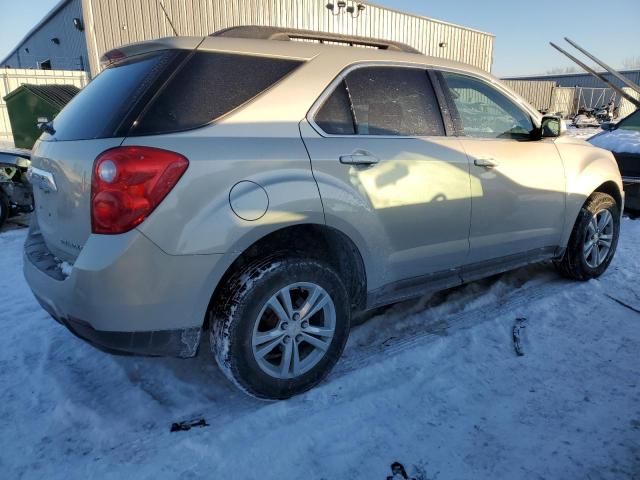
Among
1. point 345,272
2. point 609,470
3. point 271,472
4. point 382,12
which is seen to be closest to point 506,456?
point 609,470

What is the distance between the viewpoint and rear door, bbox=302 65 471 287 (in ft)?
8.00

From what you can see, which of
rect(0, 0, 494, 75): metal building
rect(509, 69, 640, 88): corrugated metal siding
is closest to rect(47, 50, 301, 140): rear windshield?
rect(0, 0, 494, 75): metal building

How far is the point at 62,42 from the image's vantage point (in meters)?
19.6

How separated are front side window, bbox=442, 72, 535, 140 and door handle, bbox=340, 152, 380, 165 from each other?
0.91m

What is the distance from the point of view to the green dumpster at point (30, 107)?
9273 mm

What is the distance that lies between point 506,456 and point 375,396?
0.69 meters

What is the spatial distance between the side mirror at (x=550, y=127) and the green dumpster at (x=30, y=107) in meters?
8.97

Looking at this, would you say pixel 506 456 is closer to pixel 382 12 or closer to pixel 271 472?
pixel 271 472

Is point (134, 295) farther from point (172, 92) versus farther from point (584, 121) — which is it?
point (584, 121)

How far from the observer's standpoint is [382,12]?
19.2 m

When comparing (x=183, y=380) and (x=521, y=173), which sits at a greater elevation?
(x=521, y=173)

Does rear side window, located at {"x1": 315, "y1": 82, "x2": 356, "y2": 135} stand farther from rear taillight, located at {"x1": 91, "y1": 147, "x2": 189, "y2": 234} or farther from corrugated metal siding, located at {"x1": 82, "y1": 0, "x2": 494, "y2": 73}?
corrugated metal siding, located at {"x1": 82, "y1": 0, "x2": 494, "y2": 73}

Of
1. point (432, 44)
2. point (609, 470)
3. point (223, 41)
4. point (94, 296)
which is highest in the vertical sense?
point (432, 44)

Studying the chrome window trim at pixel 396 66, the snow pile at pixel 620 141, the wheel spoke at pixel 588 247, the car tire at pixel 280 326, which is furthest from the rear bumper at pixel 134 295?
the snow pile at pixel 620 141
